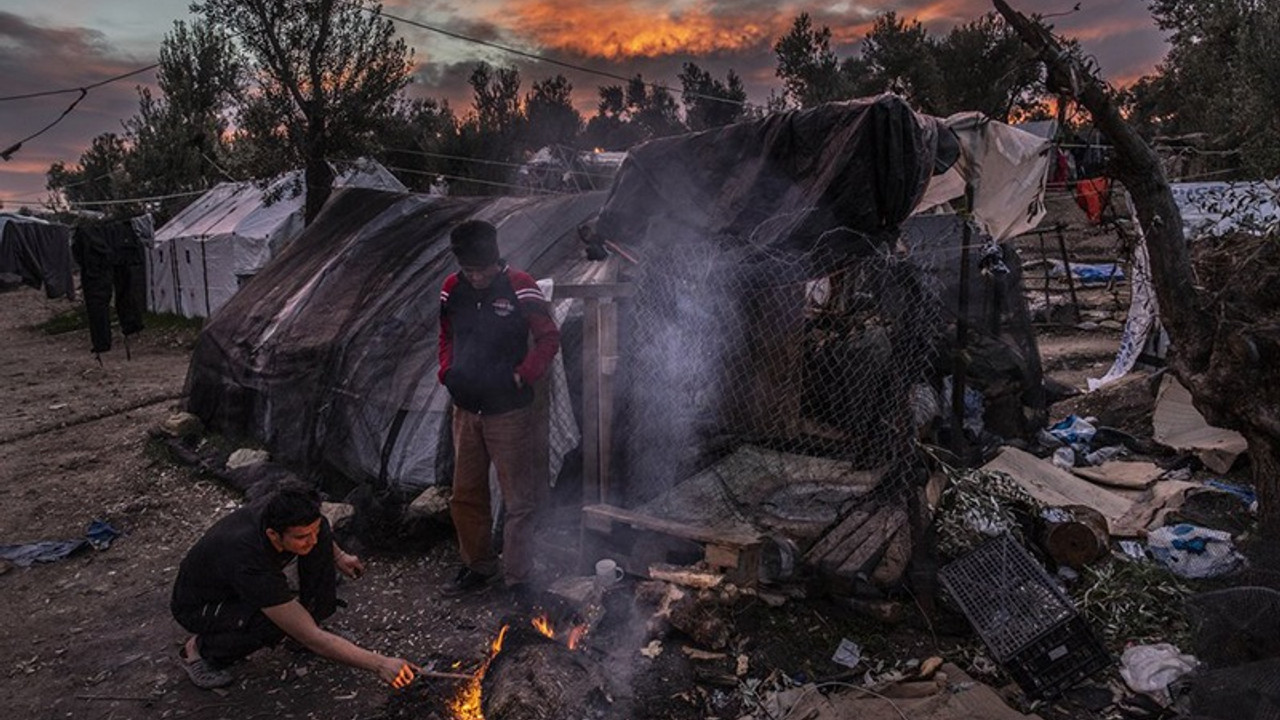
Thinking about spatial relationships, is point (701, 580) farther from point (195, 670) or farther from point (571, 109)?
point (571, 109)

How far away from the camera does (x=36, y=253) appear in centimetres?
1366

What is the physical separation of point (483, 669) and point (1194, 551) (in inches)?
170

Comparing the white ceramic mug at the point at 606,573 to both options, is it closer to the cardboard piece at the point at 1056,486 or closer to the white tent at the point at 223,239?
the cardboard piece at the point at 1056,486

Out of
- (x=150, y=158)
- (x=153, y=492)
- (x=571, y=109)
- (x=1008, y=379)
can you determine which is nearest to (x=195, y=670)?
(x=153, y=492)

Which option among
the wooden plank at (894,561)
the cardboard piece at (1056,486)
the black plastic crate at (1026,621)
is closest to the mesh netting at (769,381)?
the wooden plank at (894,561)

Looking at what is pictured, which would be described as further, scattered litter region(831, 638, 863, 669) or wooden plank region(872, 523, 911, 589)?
wooden plank region(872, 523, 911, 589)

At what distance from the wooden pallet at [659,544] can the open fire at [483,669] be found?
600 millimetres

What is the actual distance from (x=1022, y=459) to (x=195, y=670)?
580 centimetres

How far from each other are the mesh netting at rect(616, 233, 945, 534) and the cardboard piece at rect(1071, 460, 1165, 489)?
2624 mm

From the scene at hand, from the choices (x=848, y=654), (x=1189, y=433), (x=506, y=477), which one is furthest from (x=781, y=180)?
(x=1189, y=433)

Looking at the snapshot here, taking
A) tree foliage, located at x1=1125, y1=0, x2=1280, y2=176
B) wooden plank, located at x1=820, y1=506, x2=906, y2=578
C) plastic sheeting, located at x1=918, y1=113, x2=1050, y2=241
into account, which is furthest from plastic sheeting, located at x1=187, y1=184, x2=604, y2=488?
tree foliage, located at x1=1125, y1=0, x2=1280, y2=176

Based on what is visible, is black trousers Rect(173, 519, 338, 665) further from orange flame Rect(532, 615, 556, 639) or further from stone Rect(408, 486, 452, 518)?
stone Rect(408, 486, 452, 518)

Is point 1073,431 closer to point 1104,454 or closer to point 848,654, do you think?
point 1104,454

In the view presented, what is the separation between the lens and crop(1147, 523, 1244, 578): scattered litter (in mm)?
4352
